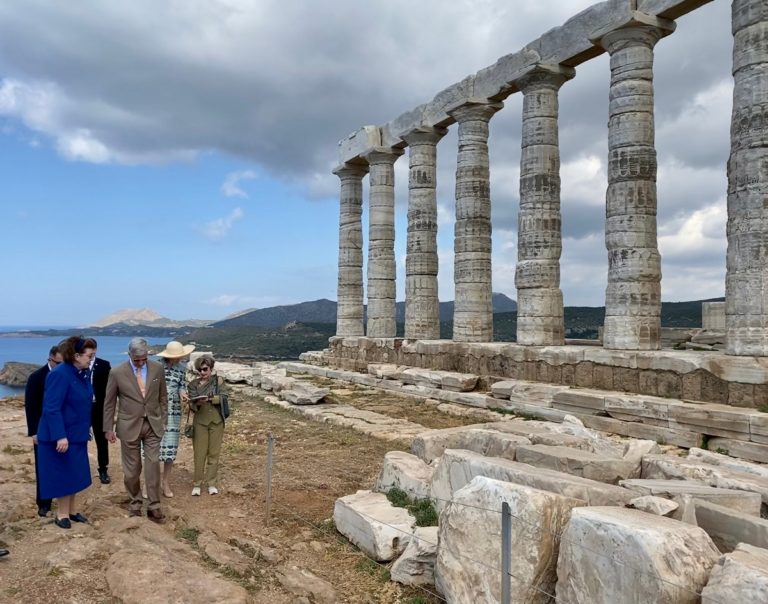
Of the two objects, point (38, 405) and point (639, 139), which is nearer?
point (38, 405)

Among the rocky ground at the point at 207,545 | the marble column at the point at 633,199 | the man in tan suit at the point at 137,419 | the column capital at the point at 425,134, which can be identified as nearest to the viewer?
the rocky ground at the point at 207,545

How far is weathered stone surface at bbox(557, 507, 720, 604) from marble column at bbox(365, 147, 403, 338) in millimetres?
19930

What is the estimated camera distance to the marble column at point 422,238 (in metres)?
22.0

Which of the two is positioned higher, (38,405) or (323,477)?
(38,405)

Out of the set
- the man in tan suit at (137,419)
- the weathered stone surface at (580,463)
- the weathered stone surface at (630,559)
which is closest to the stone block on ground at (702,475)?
the weathered stone surface at (580,463)

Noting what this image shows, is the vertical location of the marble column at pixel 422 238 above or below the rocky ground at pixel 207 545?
above

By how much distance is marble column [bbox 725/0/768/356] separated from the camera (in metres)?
11.9

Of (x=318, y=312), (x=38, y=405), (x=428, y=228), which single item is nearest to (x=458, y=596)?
(x=38, y=405)

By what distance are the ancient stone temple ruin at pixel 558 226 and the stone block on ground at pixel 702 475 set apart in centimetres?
549

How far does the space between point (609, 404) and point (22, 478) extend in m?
10.8

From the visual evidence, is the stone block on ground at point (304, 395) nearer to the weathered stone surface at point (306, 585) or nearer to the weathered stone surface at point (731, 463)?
the weathered stone surface at point (731, 463)

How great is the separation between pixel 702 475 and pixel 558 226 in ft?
37.5

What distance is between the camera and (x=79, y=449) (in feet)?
22.1

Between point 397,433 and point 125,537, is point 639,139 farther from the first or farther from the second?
point 125,537
